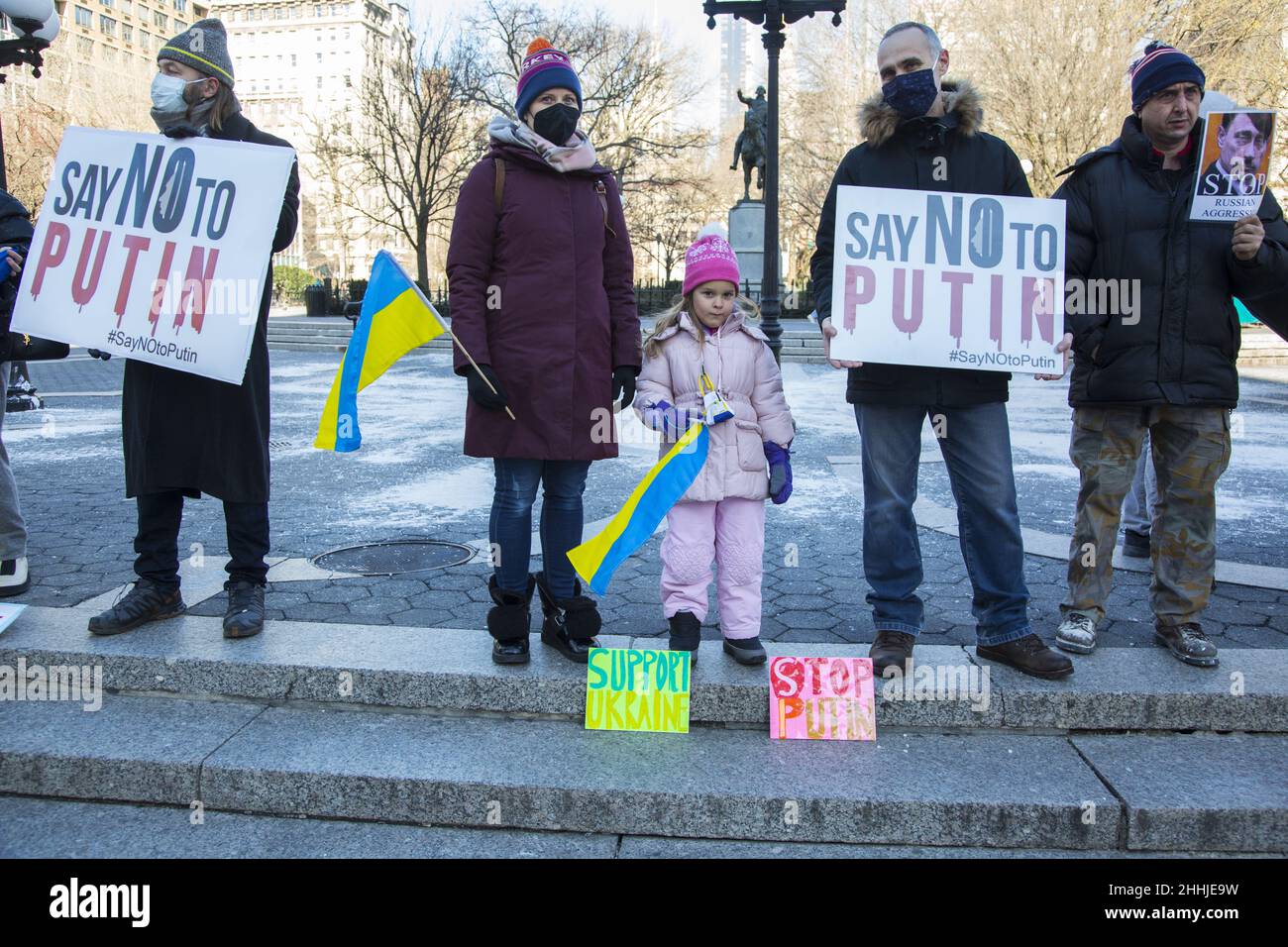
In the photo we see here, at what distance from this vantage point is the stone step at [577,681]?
3.30 meters

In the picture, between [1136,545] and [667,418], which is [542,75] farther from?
[1136,545]

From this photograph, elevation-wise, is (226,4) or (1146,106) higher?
(226,4)

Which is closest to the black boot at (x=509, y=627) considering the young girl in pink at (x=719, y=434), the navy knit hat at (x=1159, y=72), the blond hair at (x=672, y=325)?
the young girl in pink at (x=719, y=434)

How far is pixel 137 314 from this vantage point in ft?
12.2

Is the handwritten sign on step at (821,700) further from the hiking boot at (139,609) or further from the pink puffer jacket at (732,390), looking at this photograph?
the hiking boot at (139,609)

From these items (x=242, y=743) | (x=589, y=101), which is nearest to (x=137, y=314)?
(x=242, y=743)

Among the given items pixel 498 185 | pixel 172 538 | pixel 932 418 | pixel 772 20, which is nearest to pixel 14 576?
pixel 172 538

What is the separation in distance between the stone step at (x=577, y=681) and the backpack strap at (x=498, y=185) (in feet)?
5.37

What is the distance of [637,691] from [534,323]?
134cm

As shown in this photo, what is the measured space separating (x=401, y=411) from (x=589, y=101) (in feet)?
83.6

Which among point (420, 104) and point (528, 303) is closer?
point (528, 303)

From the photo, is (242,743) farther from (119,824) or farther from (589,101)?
(589,101)

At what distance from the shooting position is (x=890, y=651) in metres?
3.50
